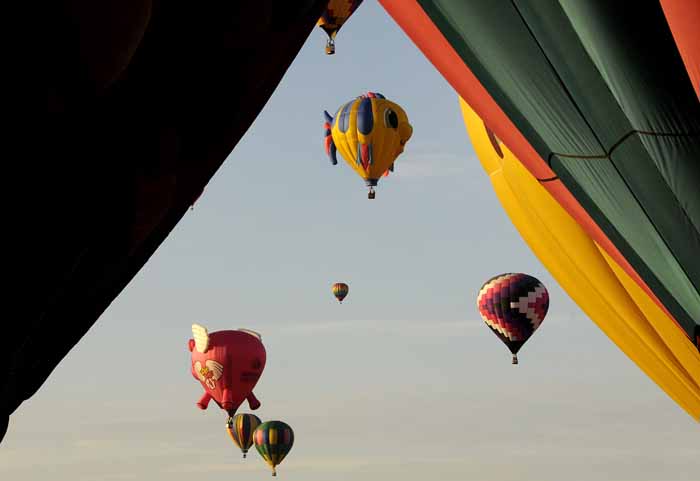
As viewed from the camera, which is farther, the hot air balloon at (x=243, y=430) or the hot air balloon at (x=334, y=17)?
the hot air balloon at (x=243, y=430)

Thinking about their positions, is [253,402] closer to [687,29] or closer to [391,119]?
[391,119]

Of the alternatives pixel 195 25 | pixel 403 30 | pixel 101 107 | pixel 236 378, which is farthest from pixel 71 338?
pixel 236 378

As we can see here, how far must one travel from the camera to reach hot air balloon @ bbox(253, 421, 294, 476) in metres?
26.8

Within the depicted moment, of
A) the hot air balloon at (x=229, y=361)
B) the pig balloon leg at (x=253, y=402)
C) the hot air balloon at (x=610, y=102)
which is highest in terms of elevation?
the hot air balloon at (x=229, y=361)

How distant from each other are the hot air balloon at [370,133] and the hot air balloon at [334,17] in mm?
1709

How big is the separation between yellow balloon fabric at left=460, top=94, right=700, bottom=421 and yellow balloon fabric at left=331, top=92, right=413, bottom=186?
978 cm

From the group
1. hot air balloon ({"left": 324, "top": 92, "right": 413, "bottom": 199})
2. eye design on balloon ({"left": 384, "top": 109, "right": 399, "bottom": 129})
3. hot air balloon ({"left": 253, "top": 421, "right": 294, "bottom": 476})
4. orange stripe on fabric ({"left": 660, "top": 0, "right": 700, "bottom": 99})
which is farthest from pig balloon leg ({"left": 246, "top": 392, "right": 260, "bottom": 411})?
orange stripe on fabric ({"left": 660, "top": 0, "right": 700, "bottom": 99})

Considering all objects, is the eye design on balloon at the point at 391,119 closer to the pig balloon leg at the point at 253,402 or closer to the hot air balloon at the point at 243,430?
the pig balloon leg at the point at 253,402

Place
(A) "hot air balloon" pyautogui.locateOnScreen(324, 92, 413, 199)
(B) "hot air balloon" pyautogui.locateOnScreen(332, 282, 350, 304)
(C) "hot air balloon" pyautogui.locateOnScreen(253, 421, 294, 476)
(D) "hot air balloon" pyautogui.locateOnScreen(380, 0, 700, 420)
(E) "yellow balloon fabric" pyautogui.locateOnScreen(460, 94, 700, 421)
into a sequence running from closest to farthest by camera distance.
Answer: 1. (D) "hot air balloon" pyautogui.locateOnScreen(380, 0, 700, 420)
2. (E) "yellow balloon fabric" pyautogui.locateOnScreen(460, 94, 700, 421)
3. (A) "hot air balloon" pyautogui.locateOnScreen(324, 92, 413, 199)
4. (C) "hot air balloon" pyautogui.locateOnScreen(253, 421, 294, 476)
5. (B) "hot air balloon" pyautogui.locateOnScreen(332, 282, 350, 304)

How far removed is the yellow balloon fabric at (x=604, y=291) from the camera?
10.8 meters

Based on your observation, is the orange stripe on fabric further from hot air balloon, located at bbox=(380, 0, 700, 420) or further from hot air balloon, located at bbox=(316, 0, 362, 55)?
hot air balloon, located at bbox=(316, 0, 362, 55)

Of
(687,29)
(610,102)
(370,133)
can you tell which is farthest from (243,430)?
(687,29)

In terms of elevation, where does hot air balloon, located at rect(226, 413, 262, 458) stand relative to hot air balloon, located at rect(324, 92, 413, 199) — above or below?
below

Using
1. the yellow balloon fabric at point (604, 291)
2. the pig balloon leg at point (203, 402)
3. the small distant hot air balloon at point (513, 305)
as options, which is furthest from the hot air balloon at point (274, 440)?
the yellow balloon fabric at point (604, 291)
